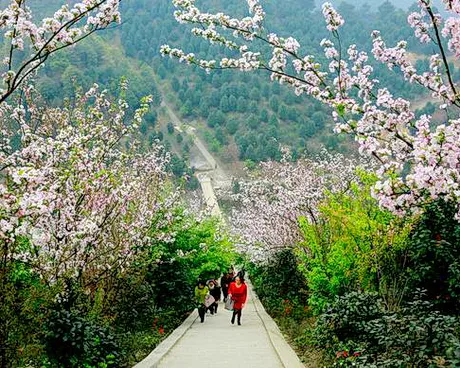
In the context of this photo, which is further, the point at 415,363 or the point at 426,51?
the point at 426,51

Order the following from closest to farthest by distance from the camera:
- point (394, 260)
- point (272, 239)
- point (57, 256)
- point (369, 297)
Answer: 1. point (57, 256)
2. point (369, 297)
3. point (394, 260)
4. point (272, 239)

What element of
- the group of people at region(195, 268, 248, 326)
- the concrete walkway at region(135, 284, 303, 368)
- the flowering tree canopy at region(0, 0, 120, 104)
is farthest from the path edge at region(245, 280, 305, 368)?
the flowering tree canopy at region(0, 0, 120, 104)

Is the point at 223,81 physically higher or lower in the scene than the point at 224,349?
higher

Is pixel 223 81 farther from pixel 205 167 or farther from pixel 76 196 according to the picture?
pixel 76 196

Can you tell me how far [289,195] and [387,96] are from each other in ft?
43.8

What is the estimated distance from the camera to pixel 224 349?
12.1 meters

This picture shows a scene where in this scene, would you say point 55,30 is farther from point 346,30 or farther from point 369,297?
point 346,30

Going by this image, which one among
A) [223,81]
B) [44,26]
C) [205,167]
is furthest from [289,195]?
[223,81]

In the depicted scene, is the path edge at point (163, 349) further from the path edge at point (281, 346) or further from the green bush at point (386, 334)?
the green bush at point (386, 334)

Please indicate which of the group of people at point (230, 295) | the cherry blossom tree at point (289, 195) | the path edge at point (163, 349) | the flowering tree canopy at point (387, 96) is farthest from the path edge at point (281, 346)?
the flowering tree canopy at point (387, 96)

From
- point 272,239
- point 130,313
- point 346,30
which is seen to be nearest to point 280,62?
point 130,313

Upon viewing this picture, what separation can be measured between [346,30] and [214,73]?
42611mm

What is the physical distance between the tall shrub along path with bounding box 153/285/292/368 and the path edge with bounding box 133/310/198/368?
0.09 m

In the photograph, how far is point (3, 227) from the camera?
16.7 ft
